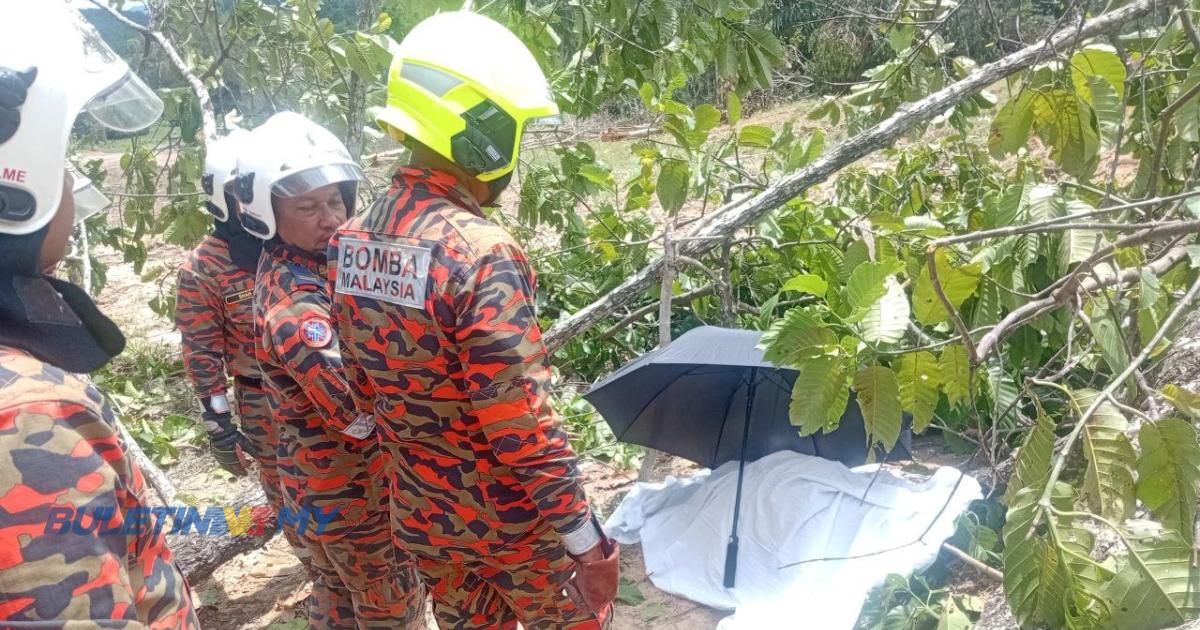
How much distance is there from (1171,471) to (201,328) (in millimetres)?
2880

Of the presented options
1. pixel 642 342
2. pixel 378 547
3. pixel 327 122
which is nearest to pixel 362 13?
pixel 327 122

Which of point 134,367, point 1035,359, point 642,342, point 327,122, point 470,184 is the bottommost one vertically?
point 134,367

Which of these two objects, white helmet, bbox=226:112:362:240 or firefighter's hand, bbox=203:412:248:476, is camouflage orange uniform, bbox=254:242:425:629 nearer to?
white helmet, bbox=226:112:362:240

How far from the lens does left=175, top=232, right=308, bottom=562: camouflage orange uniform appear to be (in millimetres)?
3068

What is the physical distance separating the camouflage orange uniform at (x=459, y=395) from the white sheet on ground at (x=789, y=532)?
4.38 ft

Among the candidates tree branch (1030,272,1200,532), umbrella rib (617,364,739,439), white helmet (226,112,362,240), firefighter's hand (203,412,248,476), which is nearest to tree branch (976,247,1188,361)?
tree branch (1030,272,1200,532)

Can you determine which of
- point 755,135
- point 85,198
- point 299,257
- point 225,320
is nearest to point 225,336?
point 225,320

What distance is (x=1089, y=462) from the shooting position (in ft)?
5.43

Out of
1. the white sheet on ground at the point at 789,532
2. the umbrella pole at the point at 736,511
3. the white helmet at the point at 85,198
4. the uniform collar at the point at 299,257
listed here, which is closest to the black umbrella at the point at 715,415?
the umbrella pole at the point at 736,511

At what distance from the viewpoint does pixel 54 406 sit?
1064 mm

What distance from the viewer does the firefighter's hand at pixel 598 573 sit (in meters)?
2.02

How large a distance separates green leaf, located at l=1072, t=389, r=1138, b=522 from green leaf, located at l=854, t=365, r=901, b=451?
359 mm

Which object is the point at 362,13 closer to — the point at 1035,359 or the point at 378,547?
the point at 378,547

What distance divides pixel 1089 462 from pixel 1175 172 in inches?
50.3
